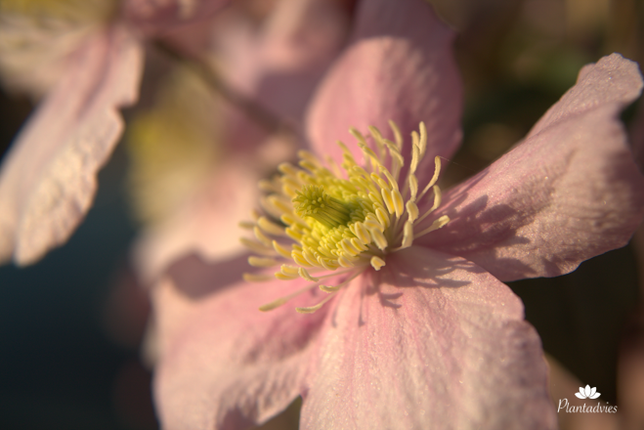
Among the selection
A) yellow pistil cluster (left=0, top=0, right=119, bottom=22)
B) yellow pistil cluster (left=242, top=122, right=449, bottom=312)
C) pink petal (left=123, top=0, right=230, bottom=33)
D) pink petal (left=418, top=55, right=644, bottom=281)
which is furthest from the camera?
yellow pistil cluster (left=0, top=0, right=119, bottom=22)

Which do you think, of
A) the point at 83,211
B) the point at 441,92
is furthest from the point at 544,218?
the point at 83,211

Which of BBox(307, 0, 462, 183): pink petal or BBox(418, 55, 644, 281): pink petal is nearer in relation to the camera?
→ BBox(418, 55, 644, 281): pink petal

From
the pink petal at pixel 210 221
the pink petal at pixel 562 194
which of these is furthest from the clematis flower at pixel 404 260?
the pink petal at pixel 210 221

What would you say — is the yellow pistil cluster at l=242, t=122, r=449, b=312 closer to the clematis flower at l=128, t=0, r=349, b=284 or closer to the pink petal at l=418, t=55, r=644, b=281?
the pink petal at l=418, t=55, r=644, b=281

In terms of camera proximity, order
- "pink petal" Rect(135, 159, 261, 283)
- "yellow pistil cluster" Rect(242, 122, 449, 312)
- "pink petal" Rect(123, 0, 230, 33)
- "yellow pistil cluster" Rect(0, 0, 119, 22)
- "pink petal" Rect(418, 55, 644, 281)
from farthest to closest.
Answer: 1. "pink petal" Rect(135, 159, 261, 283)
2. "yellow pistil cluster" Rect(0, 0, 119, 22)
3. "pink petal" Rect(123, 0, 230, 33)
4. "yellow pistil cluster" Rect(242, 122, 449, 312)
5. "pink petal" Rect(418, 55, 644, 281)

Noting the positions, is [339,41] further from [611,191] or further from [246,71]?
[611,191]

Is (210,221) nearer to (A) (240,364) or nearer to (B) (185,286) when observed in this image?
(B) (185,286)

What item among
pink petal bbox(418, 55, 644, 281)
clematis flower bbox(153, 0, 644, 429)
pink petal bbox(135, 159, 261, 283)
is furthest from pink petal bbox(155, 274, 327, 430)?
pink petal bbox(135, 159, 261, 283)

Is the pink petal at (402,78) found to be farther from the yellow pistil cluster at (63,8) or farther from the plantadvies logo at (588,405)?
the yellow pistil cluster at (63,8)

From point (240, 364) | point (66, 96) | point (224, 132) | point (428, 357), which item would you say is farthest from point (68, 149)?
point (224, 132)
